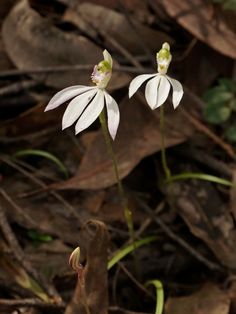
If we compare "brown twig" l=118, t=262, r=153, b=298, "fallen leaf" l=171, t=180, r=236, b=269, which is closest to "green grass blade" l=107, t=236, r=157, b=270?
"brown twig" l=118, t=262, r=153, b=298

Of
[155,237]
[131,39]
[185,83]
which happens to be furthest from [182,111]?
[155,237]


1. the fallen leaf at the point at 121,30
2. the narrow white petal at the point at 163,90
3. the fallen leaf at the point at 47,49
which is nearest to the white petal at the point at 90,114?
the narrow white petal at the point at 163,90

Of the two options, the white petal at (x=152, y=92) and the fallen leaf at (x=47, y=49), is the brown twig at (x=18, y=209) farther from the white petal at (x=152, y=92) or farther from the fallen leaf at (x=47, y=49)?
the white petal at (x=152, y=92)

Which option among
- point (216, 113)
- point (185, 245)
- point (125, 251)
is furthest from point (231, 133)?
point (125, 251)

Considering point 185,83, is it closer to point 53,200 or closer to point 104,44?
point 104,44

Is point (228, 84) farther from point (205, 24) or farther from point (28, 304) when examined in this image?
point (28, 304)

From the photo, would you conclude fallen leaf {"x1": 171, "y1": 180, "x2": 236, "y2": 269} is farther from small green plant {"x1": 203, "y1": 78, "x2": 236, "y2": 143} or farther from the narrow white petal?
the narrow white petal
